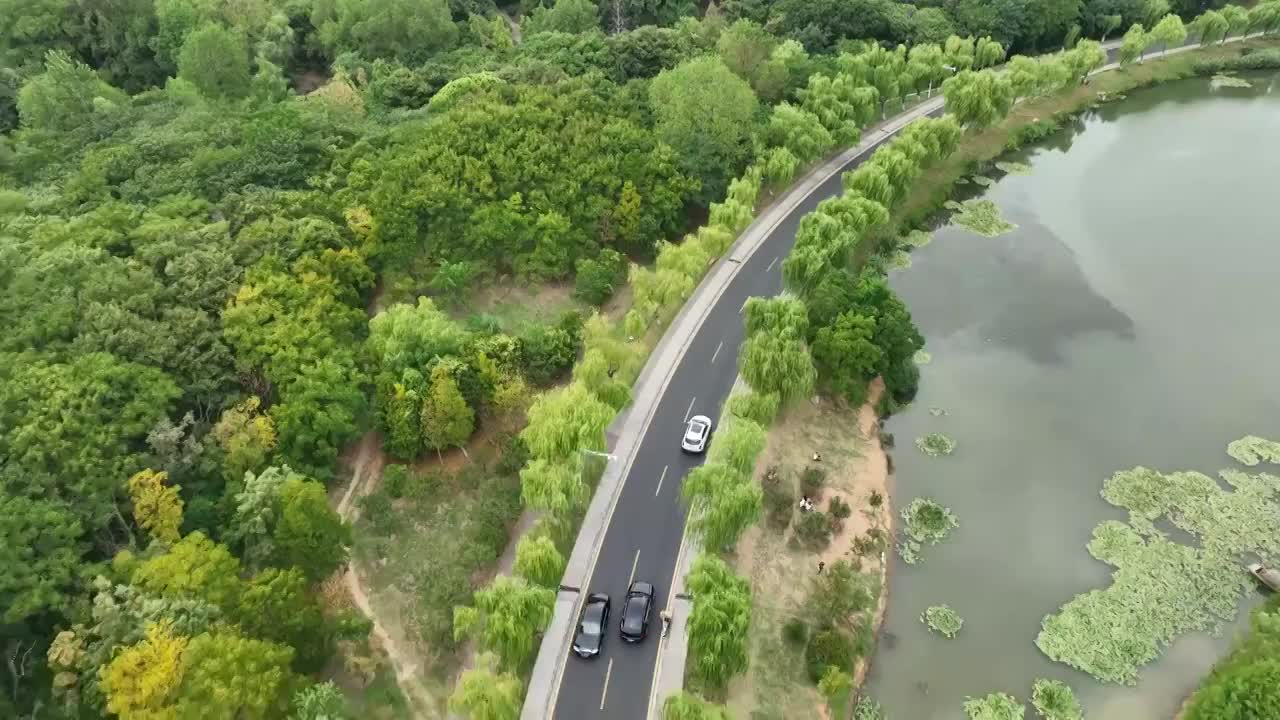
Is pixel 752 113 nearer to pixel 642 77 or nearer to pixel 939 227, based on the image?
pixel 642 77

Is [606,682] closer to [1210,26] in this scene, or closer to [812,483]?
[812,483]

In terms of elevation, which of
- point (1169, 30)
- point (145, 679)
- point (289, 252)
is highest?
point (289, 252)

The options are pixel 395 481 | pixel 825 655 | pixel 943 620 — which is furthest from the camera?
pixel 395 481

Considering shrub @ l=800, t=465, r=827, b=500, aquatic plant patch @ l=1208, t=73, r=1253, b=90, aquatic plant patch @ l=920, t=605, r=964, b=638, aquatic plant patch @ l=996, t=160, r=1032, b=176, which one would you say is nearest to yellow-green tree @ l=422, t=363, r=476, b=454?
shrub @ l=800, t=465, r=827, b=500

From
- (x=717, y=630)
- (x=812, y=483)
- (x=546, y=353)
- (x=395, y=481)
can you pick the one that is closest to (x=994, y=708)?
(x=812, y=483)

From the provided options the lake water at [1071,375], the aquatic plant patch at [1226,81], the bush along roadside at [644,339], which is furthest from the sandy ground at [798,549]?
the aquatic plant patch at [1226,81]

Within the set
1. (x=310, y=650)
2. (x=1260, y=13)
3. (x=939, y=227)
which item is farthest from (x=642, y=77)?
(x=1260, y=13)

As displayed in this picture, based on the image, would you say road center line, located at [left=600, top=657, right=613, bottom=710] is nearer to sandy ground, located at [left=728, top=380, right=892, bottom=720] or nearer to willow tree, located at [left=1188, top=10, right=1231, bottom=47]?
sandy ground, located at [left=728, top=380, right=892, bottom=720]
